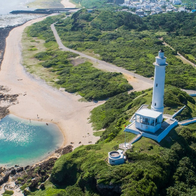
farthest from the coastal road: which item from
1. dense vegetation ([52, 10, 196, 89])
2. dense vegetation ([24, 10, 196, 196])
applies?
dense vegetation ([24, 10, 196, 196])

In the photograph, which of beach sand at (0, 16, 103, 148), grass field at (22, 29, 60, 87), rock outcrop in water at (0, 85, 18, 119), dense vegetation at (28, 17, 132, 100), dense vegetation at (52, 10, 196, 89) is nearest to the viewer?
beach sand at (0, 16, 103, 148)

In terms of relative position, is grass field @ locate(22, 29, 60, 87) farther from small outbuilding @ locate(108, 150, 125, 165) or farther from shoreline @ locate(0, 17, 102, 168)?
small outbuilding @ locate(108, 150, 125, 165)

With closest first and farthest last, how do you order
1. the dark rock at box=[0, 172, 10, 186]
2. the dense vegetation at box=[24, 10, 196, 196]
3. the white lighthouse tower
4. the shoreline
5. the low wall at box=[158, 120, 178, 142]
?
the dense vegetation at box=[24, 10, 196, 196] → the low wall at box=[158, 120, 178, 142] → the white lighthouse tower → the dark rock at box=[0, 172, 10, 186] → the shoreline

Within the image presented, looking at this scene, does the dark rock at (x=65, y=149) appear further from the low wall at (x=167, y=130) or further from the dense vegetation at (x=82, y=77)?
the dense vegetation at (x=82, y=77)

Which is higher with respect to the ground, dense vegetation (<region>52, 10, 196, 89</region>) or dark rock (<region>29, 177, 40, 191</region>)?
dense vegetation (<region>52, 10, 196, 89</region>)

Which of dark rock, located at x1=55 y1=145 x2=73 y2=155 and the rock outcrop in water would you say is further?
the rock outcrop in water

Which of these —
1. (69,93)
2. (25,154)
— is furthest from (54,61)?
(25,154)

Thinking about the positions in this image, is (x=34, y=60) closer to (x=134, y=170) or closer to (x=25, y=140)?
(x=25, y=140)

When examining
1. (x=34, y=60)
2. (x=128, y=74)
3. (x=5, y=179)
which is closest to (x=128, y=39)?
(x=34, y=60)
